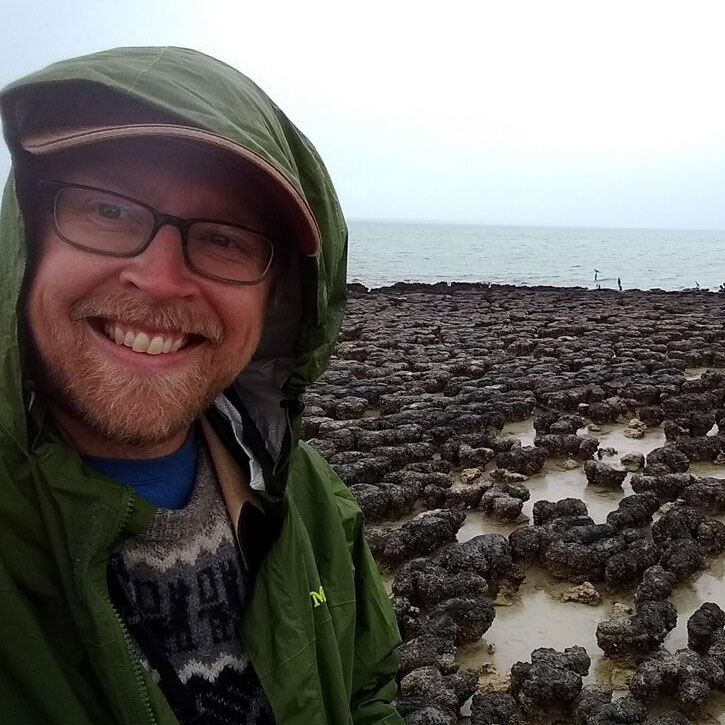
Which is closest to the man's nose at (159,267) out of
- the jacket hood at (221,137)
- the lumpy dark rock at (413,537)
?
the jacket hood at (221,137)

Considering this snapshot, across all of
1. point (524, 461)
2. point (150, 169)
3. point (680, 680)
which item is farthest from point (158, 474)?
point (524, 461)

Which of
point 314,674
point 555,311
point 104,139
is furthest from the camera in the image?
point 555,311

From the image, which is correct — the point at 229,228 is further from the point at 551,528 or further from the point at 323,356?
the point at 551,528

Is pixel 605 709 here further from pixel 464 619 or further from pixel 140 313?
pixel 140 313

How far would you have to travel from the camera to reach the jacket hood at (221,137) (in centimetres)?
138

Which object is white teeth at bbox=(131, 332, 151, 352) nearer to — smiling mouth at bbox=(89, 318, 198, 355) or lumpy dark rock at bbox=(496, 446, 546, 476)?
smiling mouth at bbox=(89, 318, 198, 355)

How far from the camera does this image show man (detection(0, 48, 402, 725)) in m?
1.39

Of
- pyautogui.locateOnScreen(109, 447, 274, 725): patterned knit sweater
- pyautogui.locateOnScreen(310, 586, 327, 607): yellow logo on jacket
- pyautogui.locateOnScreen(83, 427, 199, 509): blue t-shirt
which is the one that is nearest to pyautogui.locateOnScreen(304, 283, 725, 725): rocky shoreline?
pyautogui.locateOnScreen(310, 586, 327, 607): yellow logo on jacket

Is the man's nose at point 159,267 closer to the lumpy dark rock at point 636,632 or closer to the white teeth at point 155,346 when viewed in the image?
the white teeth at point 155,346

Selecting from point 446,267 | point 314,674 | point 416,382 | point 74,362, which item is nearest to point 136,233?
point 74,362

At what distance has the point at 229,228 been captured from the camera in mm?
1621

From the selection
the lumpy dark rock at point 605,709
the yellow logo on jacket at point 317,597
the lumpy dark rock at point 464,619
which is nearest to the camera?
the yellow logo on jacket at point 317,597

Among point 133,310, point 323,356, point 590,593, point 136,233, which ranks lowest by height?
point 590,593

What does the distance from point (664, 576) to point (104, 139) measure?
4.19m
